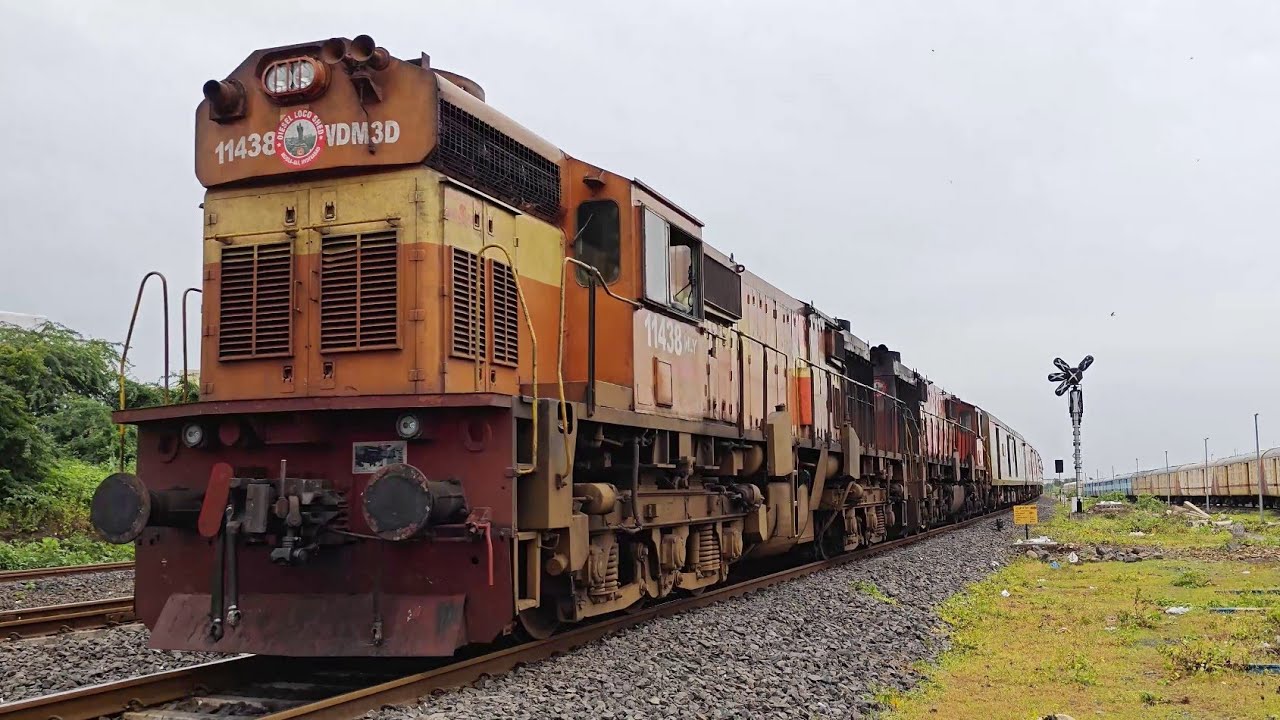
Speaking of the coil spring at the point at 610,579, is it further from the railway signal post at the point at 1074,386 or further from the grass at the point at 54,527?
the railway signal post at the point at 1074,386

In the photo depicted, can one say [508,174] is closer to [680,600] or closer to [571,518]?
[571,518]

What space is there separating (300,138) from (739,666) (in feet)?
14.4

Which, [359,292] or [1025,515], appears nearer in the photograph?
[359,292]

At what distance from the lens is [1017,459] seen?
148 ft

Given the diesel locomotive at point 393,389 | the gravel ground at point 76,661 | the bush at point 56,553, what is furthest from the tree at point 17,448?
the diesel locomotive at point 393,389

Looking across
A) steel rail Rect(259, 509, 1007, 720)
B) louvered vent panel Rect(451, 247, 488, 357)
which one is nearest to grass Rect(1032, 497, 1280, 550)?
steel rail Rect(259, 509, 1007, 720)

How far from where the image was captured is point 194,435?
6617 millimetres

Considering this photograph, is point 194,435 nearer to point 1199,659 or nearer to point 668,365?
point 668,365

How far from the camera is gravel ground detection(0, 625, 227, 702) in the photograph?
6.42 metres

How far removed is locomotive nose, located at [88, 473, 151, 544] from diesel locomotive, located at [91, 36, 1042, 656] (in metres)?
0.01

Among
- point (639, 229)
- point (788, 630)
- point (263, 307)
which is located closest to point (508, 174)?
point (639, 229)

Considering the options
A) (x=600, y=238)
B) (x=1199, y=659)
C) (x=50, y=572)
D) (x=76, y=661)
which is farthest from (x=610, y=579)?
(x=50, y=572)

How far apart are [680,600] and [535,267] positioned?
3507 millimetres

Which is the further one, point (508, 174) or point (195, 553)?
point (508, 174)
